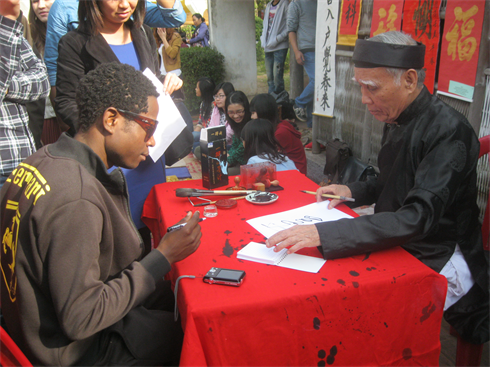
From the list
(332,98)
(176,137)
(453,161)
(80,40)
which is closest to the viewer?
(453,161)

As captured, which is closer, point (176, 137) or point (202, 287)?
point (202, 287)

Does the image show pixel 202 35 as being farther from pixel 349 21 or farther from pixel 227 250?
pixel 227 250

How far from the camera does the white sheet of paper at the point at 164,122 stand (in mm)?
2297

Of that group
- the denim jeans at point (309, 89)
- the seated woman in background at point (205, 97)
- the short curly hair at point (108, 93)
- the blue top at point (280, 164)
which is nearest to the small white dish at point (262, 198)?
the short curly hair at point (108, 93)

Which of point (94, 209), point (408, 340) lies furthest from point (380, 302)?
point (94, 209)

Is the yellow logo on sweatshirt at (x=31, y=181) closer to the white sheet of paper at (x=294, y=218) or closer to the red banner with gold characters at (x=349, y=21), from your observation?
the white sheet of paper at (x=294, y=218)

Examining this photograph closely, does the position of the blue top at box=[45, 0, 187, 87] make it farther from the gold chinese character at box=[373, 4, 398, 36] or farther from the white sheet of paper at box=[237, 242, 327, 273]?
the white sheet of paper at box=[237, 242, 327, 273]

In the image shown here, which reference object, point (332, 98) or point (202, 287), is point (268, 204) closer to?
point (202, 287)

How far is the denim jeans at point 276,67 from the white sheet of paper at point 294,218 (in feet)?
19.5

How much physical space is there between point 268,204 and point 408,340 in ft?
2.88

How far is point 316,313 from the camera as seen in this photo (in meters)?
1.25

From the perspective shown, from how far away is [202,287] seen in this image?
129 centimetres

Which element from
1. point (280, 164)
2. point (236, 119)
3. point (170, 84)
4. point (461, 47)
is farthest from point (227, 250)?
point (236, 119)

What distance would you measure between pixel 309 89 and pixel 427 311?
17.6 ft
